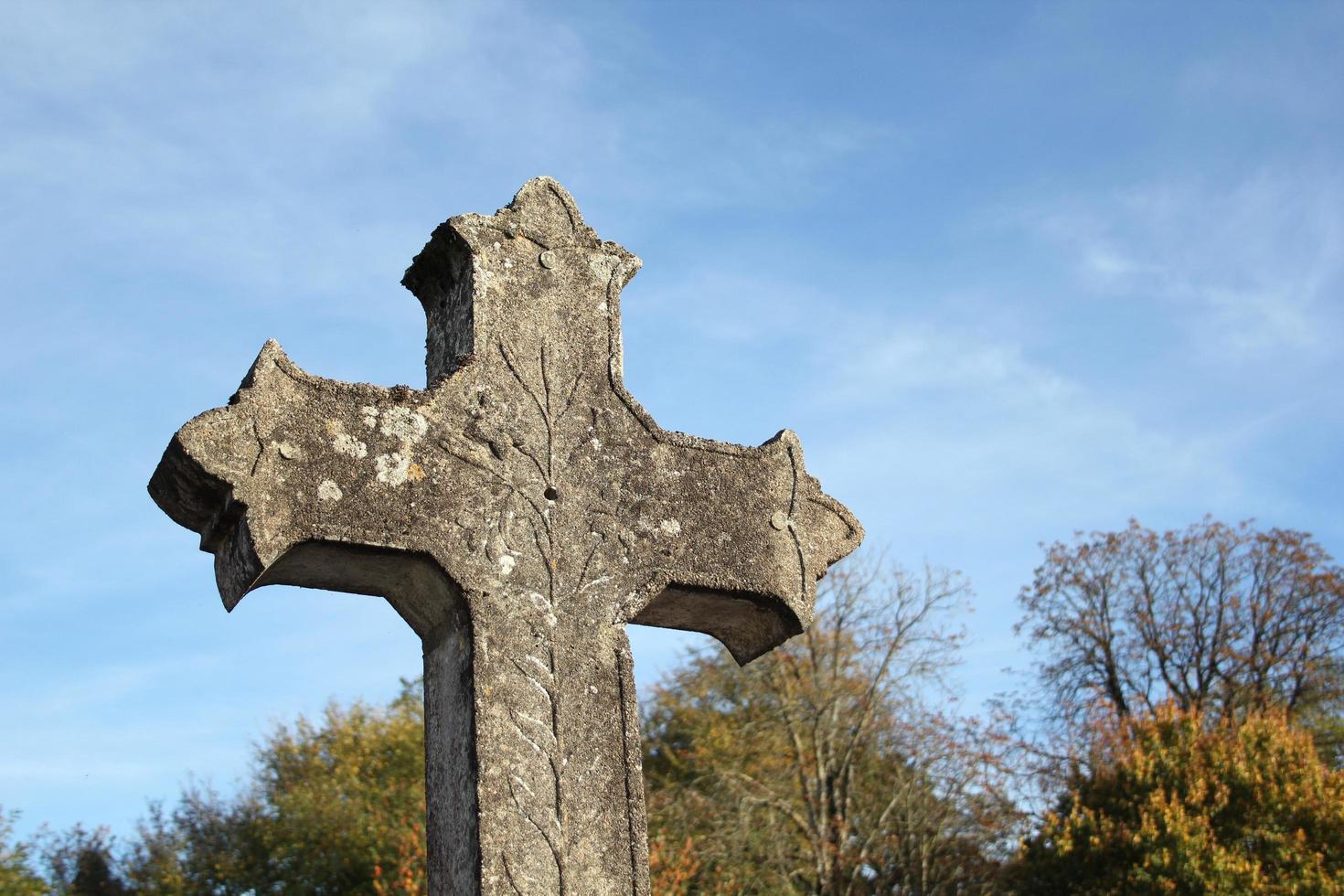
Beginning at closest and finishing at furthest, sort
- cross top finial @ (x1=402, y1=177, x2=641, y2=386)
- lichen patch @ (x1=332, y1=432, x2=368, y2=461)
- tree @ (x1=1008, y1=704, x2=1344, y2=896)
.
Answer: lichen patch @ (x1=332, y1=432, x2=368, y2=461) → cross top finial @ (x1=402, y1=177, x2=641, y2=386) → tree @ (x1=1008, y1=704, x2=1344, y2=896)

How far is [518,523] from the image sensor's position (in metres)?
4.57

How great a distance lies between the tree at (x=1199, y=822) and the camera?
2083 centimetres

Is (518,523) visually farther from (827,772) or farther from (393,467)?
(827,772)

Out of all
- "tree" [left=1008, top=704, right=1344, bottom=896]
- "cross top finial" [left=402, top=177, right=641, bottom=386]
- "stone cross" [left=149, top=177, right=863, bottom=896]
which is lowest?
"stone cross" [left=149, top=177, right=863, bottom=896]

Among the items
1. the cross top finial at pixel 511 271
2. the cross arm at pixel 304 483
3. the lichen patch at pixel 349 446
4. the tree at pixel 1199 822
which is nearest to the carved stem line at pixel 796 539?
the cross top finial at pixel 511 271

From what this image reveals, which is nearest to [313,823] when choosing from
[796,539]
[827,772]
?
[827,772]

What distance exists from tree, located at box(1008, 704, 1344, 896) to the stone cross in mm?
17966

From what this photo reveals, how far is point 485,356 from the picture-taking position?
478cm

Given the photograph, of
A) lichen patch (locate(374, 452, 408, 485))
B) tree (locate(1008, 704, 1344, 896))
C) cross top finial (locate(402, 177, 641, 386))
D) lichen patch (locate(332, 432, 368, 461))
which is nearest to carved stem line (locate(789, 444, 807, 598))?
cross top finial (locate(402, 177, 641, 386))

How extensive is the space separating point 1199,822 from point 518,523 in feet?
64.1

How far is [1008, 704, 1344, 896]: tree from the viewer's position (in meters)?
20.8

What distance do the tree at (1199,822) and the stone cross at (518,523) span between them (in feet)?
58.9

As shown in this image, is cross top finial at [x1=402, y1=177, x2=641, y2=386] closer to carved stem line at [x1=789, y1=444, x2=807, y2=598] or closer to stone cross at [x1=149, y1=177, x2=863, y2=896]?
stone cross at [x1=149, y1=177, x2=863, y2=896]

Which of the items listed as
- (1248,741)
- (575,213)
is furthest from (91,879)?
(575,213)
